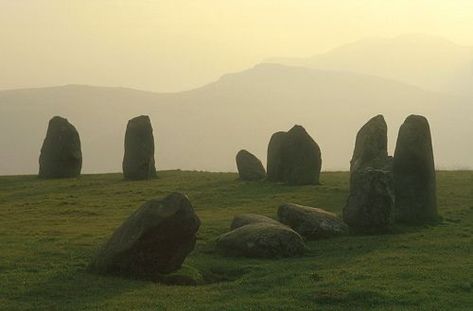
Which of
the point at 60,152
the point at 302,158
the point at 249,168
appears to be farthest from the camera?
the point at 60,152

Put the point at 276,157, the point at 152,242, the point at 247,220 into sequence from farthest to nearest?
the point at 276,157 → the point at 247,220 → the point at 152,242

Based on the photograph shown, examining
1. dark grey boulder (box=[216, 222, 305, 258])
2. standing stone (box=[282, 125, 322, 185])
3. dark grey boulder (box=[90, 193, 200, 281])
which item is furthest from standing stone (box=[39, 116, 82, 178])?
dark grey boulder (box=[90, 193, 200, 281])

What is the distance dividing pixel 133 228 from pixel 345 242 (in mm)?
9239

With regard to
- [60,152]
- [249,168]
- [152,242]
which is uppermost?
[60,152]

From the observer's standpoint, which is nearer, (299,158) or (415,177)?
(415,177)

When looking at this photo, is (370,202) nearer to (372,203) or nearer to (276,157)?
(372,203)

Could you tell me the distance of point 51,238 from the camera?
25750mm

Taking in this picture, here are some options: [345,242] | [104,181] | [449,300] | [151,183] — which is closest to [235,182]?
[151,183]

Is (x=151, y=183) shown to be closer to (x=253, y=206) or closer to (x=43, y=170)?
(x=43, y=170)

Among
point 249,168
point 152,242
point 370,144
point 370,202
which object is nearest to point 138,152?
point 249,168

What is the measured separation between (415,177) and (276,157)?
16.9 m

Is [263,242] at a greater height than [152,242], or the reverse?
[152,242]

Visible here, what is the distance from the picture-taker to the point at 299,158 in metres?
43.8

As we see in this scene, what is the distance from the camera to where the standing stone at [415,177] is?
29.4 meters
